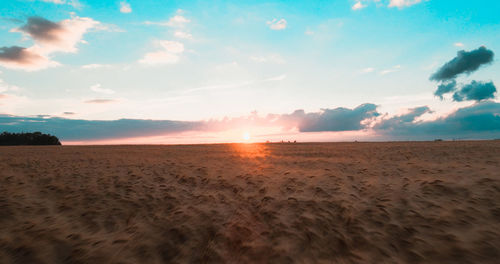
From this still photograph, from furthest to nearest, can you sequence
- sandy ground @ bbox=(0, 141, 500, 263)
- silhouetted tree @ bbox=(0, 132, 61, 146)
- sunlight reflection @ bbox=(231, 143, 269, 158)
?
silhouetted tree @ bbox=(0, 132, 61, 146) → sunlight reflection @ bbox=(231, 143, 269, 158) → sandy ground @ bbox=(0, 141, 500, 263)

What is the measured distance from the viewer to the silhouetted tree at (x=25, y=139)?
2840 inches

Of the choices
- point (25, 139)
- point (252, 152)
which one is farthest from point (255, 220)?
point (25, 139)

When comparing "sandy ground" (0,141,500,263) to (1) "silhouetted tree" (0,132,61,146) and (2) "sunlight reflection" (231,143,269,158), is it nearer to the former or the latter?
(2) "sunlight reflection" (231,143,269,158)

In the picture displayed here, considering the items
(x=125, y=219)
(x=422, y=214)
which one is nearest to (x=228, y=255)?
(x=125, y=219)

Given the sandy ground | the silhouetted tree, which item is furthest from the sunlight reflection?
the silhouetted tree

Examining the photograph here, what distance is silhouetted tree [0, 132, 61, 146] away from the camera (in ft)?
237

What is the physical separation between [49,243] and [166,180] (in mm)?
7221

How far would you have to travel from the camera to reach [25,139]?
73562mm

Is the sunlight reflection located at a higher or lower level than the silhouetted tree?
lower

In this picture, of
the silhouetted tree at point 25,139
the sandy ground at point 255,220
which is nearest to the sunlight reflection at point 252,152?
the sandy ground at point 255,220

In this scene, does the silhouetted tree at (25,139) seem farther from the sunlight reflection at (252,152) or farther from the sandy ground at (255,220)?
the sandy ground at (255,220)

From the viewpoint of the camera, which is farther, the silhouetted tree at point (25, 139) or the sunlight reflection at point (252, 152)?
the silhouetted tree at point (25, 139)

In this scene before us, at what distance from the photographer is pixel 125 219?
8492 millimetres

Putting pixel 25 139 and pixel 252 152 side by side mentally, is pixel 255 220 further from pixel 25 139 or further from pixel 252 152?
pixel 25 139
